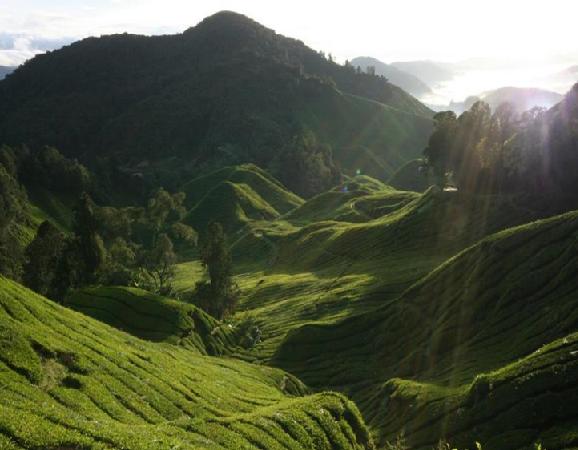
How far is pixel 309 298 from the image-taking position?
3853 inches

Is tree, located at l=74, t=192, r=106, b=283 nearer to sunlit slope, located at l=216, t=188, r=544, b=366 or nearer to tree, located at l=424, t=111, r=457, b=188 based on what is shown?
sunlit slope, located at l=216, t=188, r=544, b=366

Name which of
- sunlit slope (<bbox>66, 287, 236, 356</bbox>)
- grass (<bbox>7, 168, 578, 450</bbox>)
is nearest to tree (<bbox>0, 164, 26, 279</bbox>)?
sunlit slope (<bbox>66, 287, 236, 356</bbox>)

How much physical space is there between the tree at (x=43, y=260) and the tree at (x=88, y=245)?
15.4ft

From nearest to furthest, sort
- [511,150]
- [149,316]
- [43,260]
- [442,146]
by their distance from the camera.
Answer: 1. [149,316]
2. [43,260]
3. [511,150]
4. [442,146]

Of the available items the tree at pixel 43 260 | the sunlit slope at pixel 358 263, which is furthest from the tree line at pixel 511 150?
the tree at pixel 43 260

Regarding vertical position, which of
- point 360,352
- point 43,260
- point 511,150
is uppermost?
point 511,150

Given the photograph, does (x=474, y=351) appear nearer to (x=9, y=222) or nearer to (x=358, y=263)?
(x=358, y=263)

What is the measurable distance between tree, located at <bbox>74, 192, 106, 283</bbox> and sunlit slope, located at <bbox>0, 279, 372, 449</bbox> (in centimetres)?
5503

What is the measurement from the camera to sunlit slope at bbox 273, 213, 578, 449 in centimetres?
3731

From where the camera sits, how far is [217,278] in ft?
348

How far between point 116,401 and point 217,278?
2848 inches

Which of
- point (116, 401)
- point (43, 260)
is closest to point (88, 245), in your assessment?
point (43, 260)

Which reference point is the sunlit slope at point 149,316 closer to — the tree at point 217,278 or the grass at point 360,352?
the grass at point 360,352

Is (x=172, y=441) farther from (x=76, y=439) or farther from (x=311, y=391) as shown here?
(x=311, y=391)
